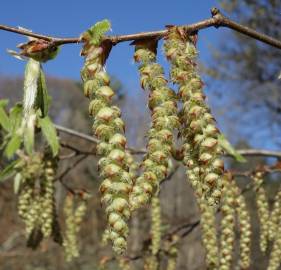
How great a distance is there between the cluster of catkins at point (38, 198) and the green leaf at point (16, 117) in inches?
6.5

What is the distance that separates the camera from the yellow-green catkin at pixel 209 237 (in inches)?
67.4

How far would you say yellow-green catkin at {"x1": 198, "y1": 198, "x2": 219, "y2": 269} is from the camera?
1711mm

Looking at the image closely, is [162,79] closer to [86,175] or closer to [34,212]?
[34,212]

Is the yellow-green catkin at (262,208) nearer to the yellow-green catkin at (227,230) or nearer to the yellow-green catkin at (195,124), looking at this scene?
the yellow-green catkin at (227,230)

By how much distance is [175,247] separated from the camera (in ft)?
Answer: 8.73

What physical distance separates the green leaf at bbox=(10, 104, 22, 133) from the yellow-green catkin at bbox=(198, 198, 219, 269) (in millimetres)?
766

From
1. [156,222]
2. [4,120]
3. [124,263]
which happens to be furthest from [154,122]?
[124,263]

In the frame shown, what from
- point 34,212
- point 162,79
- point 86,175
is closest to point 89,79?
Answer: point 162,79

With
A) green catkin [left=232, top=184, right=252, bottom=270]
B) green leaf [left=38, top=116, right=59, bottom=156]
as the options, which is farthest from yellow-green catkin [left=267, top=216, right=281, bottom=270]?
green leaf [left=38, top=116, right=59, bottom=156]

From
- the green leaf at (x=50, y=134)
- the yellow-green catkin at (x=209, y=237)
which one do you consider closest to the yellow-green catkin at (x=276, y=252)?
the yellow-green catkin at (x=209, y=237)

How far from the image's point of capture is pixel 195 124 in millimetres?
812

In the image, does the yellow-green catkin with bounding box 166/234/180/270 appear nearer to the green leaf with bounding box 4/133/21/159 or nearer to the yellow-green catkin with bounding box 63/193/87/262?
the yellow-green catkin with bounding box 63/193/87/262

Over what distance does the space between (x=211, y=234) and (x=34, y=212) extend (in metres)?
0.71

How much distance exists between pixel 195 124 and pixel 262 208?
132cm
